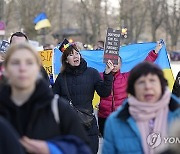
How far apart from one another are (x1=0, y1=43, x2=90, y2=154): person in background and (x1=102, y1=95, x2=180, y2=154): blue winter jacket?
20.1 inches

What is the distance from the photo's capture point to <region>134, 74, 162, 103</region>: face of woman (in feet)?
11.8

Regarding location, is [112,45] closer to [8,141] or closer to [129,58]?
[129,58]

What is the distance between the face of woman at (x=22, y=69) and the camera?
324 cm

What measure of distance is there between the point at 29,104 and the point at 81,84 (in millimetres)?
3081

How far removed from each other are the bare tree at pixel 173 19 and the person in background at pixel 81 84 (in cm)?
5748

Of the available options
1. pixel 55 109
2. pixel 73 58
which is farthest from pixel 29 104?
pixel 73 58

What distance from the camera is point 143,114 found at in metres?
3.62

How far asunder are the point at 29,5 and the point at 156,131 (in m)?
47.4

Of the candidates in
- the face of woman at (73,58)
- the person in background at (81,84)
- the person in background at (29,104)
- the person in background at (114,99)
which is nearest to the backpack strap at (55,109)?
the person in background at (29,104)

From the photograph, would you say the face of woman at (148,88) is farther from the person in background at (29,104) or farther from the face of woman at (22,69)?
the face of woman at (22,69)

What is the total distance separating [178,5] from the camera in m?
63.3

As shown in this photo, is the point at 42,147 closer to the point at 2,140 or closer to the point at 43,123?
the point at 43,123

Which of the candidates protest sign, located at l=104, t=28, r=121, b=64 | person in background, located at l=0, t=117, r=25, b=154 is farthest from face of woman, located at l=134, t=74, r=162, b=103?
protest sign, located at l=104, t=28, r=121, b=64

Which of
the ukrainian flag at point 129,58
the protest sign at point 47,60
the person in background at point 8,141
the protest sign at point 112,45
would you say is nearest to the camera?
the person in background at point 8,141
